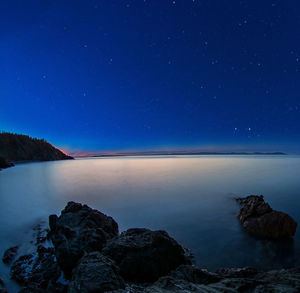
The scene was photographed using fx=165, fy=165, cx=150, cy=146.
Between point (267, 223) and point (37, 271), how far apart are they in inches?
341

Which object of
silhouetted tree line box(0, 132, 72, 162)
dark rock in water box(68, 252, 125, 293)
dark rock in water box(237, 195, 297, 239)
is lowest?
dark rock in water box(237, 195, 297, 239)

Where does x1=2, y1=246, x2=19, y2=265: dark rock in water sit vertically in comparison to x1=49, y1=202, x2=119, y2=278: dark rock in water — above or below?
below

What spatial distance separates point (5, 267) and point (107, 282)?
484 centimetres

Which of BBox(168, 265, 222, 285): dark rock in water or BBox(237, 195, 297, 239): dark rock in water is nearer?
BBox(168, 265, 222, 285): dark rock in water

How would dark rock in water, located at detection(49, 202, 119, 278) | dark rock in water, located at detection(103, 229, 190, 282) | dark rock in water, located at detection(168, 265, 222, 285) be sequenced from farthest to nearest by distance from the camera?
dark rock in water, located at detection(49, 202, 119, 278), dark rock in water, located at detection(103, 229, 190, 282), dark rock in water, located at detection(168, 265, 222, 285)

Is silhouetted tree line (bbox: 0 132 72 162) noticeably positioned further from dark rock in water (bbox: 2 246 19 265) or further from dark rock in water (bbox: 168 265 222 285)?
dark rock in water (bbox: 168 265 222 285)

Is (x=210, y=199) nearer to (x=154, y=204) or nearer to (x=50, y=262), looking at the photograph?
(x=154, y=204)

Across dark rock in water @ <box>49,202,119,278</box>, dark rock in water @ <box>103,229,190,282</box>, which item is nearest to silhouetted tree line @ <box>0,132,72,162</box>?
dark rock in water @ <box>49,202,119,278</box>

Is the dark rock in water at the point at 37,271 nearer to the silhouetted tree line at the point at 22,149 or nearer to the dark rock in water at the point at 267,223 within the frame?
the dark rock in water at the point at 267,223

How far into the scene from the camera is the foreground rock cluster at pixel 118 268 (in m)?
2.79

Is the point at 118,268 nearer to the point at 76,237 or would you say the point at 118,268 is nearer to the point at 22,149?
the point at 76,237

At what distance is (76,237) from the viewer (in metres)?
5.08

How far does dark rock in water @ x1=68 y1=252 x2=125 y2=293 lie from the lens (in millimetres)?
2668

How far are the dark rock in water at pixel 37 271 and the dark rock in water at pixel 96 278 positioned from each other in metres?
1.75
